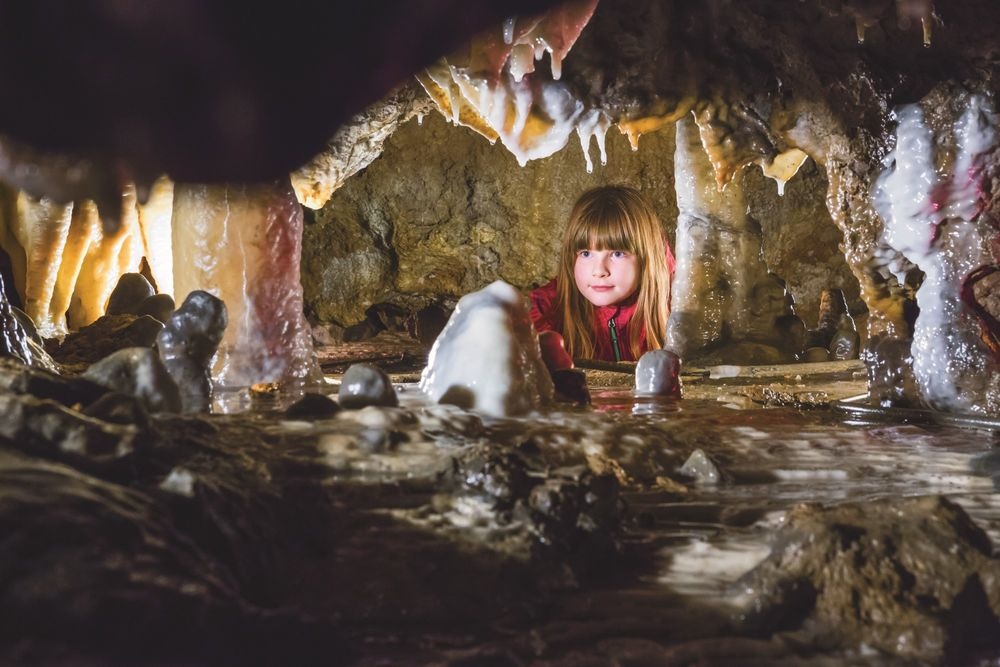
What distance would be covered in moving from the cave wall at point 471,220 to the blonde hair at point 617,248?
3.97 metres

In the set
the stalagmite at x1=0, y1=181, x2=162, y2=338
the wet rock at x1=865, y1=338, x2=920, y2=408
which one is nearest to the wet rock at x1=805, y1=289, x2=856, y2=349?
the wet rock at x1=865, y1=338, x2=920, y2=408

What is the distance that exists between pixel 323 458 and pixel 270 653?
1.02 metres

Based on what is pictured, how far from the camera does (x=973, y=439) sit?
3424 mm

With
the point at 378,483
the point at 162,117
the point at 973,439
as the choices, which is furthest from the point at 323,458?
the point at 162,117

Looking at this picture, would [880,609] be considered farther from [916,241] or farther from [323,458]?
[916,241]

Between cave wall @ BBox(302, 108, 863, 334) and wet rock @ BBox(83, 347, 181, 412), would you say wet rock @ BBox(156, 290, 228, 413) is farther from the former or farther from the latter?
cave wall @ BBox(302, 108, 863, 334)

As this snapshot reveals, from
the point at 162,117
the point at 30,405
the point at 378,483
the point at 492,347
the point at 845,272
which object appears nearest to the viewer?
the point at 30,405

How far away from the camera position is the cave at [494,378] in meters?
1.56

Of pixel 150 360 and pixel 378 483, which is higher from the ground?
pixel 150 360

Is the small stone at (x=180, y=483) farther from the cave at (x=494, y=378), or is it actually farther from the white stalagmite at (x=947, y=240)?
the white stalagmite at (x=947, y=240)

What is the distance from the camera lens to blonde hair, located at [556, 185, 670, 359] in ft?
20.0

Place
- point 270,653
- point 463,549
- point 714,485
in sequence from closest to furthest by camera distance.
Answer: point 270,653 → point 463,549 → point 714,485

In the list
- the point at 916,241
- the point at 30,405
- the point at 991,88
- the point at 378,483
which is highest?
→ the point at 991,88

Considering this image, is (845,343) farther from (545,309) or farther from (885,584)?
(885,584)
